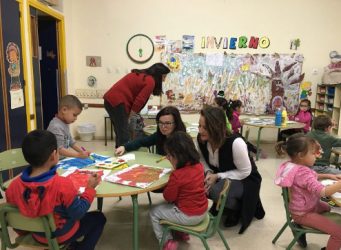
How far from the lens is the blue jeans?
1.74 metres

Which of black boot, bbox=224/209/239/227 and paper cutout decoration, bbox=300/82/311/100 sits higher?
paper cutout decoration, bbox=300/82/311/100

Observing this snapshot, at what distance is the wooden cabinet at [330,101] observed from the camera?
5.40 metres

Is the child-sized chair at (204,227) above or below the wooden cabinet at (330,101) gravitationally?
below

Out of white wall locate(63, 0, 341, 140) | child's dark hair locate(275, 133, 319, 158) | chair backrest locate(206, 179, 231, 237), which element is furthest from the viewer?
white wall locate(63, 0, 341, 140)

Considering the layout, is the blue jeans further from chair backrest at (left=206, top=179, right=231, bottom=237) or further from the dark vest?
the dark vest

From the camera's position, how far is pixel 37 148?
1438mm

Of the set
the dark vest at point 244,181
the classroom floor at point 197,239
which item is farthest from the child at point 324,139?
the dark vest at point 244,181

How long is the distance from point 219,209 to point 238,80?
4347 millimetres

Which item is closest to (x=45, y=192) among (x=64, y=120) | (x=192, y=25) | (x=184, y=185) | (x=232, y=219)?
(x=184, y=185)

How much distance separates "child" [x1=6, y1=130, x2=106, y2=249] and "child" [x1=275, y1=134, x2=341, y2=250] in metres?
1.29

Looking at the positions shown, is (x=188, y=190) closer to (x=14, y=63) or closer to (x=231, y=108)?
(x=14, y=63)

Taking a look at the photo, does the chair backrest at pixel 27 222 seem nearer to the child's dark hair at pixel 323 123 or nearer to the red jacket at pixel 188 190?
the red jacket at pixel 188 190

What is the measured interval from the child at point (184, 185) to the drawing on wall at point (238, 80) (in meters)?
4.02

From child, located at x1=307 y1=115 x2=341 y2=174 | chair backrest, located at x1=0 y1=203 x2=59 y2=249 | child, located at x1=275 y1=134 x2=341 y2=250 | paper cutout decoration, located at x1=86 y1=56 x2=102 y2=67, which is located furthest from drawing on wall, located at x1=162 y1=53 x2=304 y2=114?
chair backrest, located at x1=0 y1=203 x2=59 y2=249
